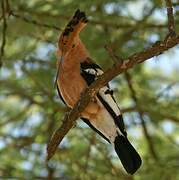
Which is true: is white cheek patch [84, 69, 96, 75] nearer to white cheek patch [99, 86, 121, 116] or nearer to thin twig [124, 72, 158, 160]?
white cheek patch [99, 86, 121, 116]

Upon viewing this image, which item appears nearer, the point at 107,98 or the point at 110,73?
the point at 110,73

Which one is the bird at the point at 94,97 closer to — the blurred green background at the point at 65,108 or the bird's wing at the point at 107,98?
the bird's wing at the point at 107,98

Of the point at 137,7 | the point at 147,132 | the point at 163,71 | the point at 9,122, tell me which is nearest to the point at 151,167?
the point at 147,132

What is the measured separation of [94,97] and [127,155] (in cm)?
47

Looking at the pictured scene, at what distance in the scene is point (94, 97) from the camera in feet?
13.6

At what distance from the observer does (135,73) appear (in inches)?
264

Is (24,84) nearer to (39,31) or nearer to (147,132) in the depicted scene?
(39,31)

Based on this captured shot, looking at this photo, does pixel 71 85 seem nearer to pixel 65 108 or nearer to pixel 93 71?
pixel 93 71

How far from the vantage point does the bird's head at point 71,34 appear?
Answer: 3.99 meters

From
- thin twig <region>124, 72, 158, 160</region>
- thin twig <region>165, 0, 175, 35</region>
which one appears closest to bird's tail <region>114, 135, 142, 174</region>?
thin twig <region>165, 0, 175, 35</region>

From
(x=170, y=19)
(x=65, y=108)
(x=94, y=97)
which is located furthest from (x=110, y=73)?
(x=65, y=108)

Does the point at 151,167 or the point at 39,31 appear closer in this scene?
the point at 151,167

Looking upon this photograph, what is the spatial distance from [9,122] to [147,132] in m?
1.56

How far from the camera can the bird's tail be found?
4059 mm
